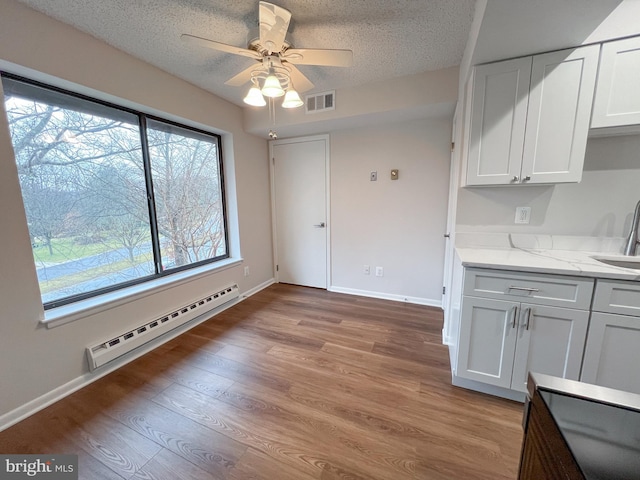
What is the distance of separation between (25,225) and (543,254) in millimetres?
3403

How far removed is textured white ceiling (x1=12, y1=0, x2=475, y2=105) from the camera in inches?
60.1

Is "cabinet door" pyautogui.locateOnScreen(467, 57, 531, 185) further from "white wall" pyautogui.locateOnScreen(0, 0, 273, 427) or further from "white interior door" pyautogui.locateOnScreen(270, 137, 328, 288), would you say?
"white wall" pyautogui.locateOnScreen(0, 0, 273, 427)

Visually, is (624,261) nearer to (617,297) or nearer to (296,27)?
(617,297)

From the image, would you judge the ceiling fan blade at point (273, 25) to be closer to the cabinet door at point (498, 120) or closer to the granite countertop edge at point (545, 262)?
the cabinet door at point (498, 120)

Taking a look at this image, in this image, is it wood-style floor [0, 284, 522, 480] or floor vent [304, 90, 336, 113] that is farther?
floor vent [304, 90, 336, 113]

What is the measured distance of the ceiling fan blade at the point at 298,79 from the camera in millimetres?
1812

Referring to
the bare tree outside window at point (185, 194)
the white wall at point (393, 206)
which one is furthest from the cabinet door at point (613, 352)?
the bare tree outside window at point (185, 194)

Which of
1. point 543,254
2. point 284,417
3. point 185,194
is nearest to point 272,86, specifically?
point 185,194

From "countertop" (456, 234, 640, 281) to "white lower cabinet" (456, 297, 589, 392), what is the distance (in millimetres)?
236

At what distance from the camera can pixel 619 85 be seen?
4.85 feet

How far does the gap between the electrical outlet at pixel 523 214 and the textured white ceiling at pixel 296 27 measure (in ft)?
4.42

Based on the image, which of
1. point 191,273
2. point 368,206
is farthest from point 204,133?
point 368,206

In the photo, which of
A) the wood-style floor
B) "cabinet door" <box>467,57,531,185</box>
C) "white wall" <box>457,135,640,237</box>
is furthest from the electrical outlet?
the wood-style floor

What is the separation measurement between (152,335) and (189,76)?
242 cm
